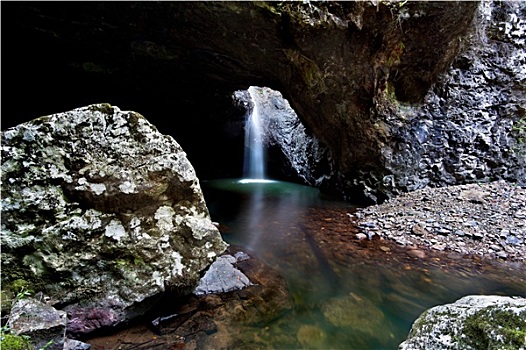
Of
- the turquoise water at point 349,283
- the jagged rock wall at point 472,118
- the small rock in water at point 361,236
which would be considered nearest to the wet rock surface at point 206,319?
the turquoise water at point 349,283

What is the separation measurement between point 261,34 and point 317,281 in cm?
528

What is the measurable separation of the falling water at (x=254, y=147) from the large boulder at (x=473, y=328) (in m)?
15.0

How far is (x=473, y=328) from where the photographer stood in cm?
110

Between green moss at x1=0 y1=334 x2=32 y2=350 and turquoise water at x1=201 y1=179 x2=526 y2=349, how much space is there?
1.57 meters

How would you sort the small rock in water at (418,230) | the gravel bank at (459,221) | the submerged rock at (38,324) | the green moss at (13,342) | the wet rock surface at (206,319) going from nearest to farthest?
the green moss at (13,342) → the submerged rock at (38,324) → the wet rock surface at (206,319) → the gravel bank at (459,221) → the small rock in water at (418,230)

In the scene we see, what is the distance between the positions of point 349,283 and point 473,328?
2728mm

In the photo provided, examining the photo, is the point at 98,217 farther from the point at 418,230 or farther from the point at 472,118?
the point at 472,118

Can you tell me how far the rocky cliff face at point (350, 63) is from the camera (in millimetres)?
6070

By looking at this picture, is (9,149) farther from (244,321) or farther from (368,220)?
(368,220)

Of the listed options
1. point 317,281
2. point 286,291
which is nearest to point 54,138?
point 286,291

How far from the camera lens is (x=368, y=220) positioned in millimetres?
6000

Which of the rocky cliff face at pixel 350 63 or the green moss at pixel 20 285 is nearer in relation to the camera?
the green moss at pixel 20 285

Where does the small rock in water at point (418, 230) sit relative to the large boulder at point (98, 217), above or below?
below

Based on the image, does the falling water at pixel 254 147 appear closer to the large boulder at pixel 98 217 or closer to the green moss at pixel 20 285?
the large boulder at pixel 98 217
